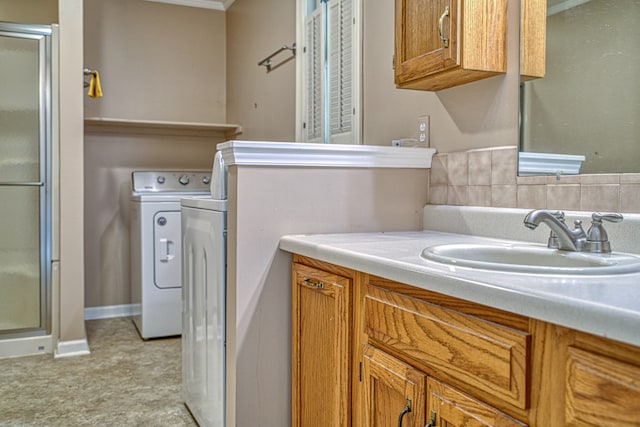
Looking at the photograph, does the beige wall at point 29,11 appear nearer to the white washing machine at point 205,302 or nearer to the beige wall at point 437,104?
the white washing machine at point 205,302

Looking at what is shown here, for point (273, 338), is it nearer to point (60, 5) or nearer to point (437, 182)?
point (437, 182)

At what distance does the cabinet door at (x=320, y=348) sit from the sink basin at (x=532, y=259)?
1.02 ft

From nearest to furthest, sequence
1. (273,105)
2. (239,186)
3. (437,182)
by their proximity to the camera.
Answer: (239,186) < (437,182) < (273,105)

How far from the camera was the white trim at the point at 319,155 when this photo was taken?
171cm

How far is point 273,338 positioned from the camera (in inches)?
70.2

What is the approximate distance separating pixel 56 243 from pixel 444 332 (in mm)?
2898

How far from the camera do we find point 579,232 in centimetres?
127

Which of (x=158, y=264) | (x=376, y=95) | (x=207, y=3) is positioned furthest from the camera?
(x=207, y=3)

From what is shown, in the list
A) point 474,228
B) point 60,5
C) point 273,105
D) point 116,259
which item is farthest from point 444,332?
point 116,259

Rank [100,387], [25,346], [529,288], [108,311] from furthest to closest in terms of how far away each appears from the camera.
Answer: [108,311]
[25,346]
[100,387]
[529,288]

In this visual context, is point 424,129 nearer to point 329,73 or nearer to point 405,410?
point 329,73

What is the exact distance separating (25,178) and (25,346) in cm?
101

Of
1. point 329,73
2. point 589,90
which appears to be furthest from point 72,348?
point 589,90

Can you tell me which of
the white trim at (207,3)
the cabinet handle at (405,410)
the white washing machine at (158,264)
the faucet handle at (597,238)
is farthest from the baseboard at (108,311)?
the faucet handle at (597,238)
